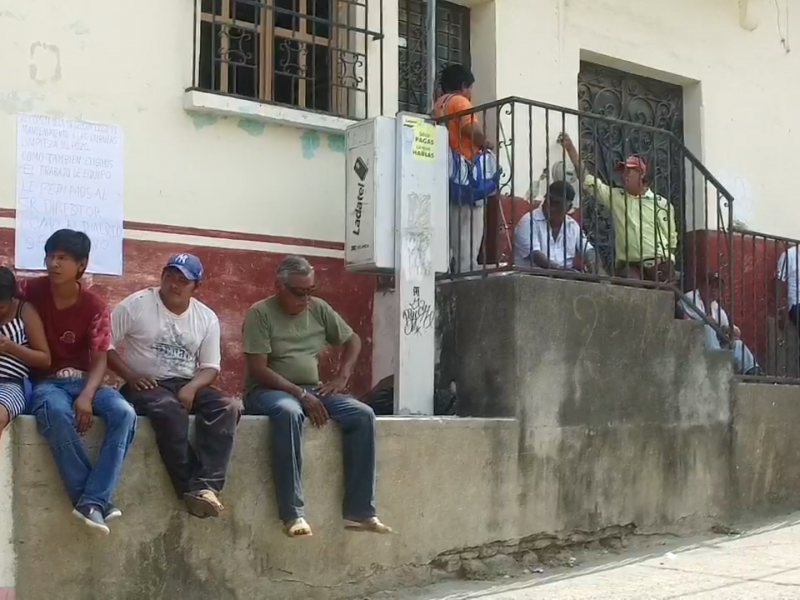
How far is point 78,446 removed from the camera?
15.0 feet

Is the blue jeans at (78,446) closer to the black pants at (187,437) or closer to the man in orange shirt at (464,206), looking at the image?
the black pants at (187,437)

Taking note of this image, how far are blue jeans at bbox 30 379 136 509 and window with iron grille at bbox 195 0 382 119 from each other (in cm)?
259

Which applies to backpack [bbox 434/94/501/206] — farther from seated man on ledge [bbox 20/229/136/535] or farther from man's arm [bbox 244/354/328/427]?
seated man on ledge [bbox 20/229/136/535]

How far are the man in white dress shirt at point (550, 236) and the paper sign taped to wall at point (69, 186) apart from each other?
93.1 inches

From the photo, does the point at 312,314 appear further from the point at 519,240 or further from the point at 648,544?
the point at 648,544

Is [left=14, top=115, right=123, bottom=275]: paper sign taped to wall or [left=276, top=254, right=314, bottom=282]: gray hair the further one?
[left=14, top=115, right=123, bottom=275]: paper sign taped to wall

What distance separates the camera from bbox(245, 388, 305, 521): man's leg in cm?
516

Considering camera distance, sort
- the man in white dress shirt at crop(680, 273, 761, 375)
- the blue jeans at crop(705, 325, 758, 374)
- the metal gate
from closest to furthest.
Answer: the man in white dress shirt at crop(680, 273, 761, 375), the blue jeans at crop(705, 325, 758, 374), the metal gate

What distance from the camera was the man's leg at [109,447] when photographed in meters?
4.52

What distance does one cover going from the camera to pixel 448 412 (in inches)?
253

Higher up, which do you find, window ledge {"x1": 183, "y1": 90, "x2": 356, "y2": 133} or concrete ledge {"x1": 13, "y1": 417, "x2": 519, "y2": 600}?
window ledge {"x1": 183, "y1": 90, "x2": 356, "y2": 133}

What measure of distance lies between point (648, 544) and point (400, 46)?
3.68 metres

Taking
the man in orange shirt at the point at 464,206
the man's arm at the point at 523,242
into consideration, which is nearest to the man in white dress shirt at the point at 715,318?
the man's arm at the point at 523,242

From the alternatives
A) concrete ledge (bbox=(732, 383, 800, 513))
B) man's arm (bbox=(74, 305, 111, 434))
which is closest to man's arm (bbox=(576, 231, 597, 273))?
concrete ledge (bbox=(732, 383, 800, 513))
